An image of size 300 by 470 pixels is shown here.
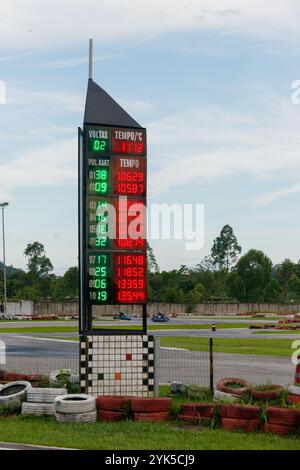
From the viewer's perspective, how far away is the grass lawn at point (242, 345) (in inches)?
1064

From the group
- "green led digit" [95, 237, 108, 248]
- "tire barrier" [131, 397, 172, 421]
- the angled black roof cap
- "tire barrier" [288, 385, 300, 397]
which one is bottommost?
"tire barrier" [131, 397, 172, 421]

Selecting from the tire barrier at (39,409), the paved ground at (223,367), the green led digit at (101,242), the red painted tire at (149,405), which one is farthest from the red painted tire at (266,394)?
the paved ground at (223,367)

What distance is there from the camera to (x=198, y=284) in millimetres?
120688

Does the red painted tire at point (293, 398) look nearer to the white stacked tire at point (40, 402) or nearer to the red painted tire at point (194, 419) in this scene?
the red painted tire at point (194, 419)

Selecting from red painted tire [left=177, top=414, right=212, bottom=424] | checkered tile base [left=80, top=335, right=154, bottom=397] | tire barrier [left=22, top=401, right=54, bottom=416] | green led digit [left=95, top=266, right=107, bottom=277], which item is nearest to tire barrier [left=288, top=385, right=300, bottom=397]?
red painted tire [left=177, top=414, right=212, bottom=424]

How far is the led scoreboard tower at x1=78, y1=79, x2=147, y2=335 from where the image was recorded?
13.3 m

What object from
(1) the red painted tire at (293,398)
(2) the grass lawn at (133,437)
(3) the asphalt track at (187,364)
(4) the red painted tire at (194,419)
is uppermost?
(1) the red painted tire at (293,398)

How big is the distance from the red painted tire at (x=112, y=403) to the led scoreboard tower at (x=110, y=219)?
2197mm

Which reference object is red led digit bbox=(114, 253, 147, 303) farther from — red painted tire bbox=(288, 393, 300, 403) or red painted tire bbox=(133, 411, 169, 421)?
red painted tire bbox=(288, 393, 300, 403)

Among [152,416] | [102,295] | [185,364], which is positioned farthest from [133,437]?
[185,364]

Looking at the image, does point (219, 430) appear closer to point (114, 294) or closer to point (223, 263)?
point (114, 294)

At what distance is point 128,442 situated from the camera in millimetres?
9242

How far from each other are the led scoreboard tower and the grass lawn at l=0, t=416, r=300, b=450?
3.04 meters
